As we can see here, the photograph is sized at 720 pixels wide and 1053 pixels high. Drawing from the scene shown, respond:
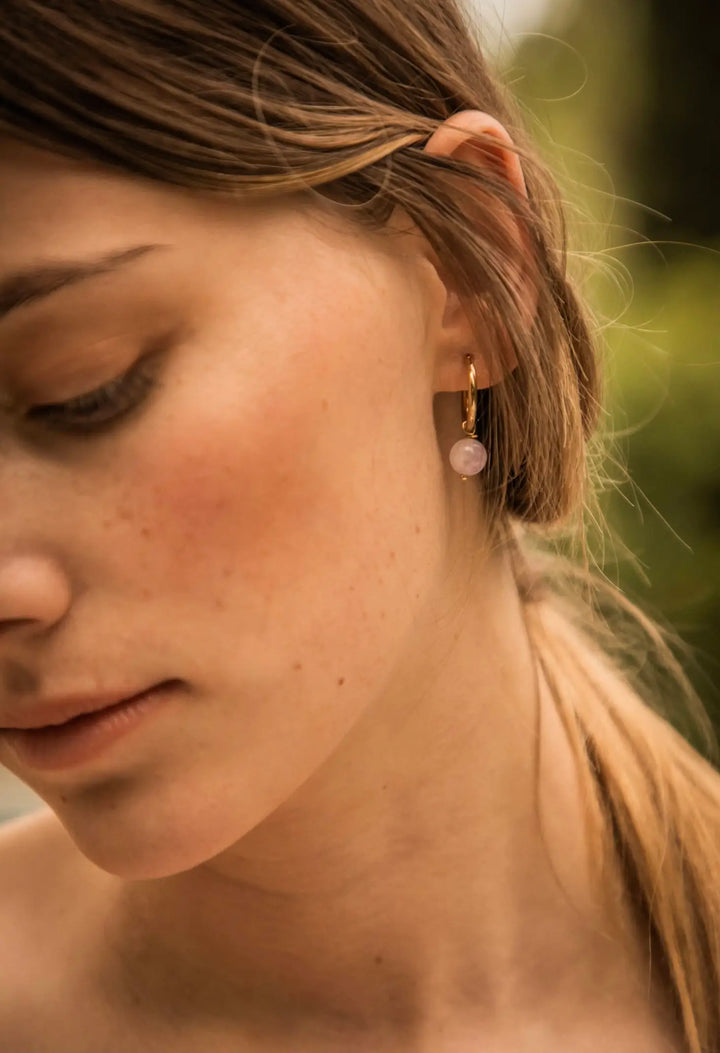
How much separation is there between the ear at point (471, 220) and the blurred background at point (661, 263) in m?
0.69

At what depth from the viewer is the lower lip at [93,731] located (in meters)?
0.83

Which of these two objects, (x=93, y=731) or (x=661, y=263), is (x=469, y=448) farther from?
(x=661, y=263)

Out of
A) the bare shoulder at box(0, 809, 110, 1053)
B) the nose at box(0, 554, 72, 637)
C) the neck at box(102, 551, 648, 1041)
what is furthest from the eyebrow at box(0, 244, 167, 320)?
the bare shoulder at box(0, 809, 110, 1053)

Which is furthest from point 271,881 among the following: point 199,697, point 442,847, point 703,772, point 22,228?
point 22,228

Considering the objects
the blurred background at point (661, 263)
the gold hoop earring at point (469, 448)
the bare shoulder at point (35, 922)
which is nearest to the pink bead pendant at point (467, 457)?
the gold hoop earring at point (469, 448)

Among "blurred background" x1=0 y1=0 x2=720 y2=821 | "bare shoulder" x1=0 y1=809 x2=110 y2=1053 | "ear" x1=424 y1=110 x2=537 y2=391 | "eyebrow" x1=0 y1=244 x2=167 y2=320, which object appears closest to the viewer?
"eyebrow" x1=0 y1=244 x2=167 y2=320

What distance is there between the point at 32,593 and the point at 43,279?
0.19 meters

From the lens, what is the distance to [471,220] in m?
0.94

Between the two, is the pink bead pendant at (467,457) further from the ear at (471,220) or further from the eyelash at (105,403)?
the eyelash at (105,403)

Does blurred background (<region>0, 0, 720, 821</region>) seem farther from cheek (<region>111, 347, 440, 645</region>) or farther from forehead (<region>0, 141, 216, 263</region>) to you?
forehead (<region>0, 141, 216, 263</region>)

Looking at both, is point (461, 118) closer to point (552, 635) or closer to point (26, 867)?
point (552, 635)

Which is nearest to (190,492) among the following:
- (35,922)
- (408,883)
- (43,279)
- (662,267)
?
(43,279)

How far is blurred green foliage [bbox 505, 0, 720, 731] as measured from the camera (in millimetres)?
2012

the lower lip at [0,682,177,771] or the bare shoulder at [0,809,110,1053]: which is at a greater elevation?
the lower lip at [0,682,177,771]
